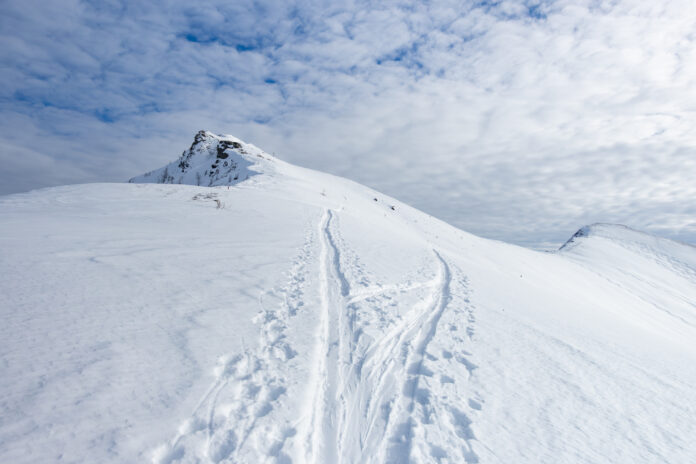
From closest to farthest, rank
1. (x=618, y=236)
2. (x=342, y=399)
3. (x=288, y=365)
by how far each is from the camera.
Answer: (x=342, y=399), (x=288, y=365), (x=618, y=236)

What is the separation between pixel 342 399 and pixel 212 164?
151 feet

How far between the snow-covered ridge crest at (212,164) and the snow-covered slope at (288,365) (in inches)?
968

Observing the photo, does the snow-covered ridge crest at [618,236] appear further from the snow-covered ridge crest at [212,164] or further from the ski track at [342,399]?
the ski track at [342,399]

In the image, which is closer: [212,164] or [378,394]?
[378,394]

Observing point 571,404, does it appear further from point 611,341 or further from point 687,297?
point 687,297

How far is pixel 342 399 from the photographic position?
10.9ft

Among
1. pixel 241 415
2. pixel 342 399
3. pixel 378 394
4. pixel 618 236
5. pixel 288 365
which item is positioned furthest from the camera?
pixel 618 236

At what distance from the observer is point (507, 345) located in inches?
197

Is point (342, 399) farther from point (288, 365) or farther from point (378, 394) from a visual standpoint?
point (288, 365)

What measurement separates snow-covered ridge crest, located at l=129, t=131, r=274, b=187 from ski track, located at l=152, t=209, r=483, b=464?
26781mm

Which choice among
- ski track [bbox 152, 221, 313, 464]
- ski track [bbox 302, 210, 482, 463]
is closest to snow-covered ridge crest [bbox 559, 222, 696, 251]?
ski track [bbox 302, 210, 482, 463]

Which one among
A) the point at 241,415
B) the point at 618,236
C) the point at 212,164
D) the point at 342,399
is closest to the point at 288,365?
the point at 342,399

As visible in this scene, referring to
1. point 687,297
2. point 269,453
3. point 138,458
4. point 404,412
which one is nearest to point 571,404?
point 404,412

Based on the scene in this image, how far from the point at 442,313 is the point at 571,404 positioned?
2811 millimetres
